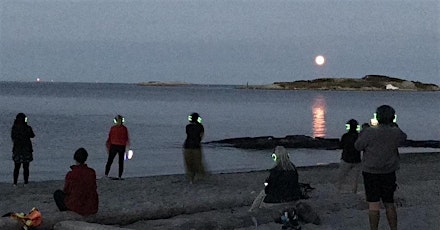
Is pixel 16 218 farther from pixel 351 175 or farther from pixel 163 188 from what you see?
pixel 351 175

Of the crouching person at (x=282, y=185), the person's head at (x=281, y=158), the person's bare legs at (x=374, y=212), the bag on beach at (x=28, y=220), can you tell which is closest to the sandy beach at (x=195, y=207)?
the bag on beach at (x=28, y=220)

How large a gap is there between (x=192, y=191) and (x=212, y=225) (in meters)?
4.90

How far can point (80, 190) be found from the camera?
9672 millimetres

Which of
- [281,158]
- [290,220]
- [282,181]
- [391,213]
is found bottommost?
[290,220]

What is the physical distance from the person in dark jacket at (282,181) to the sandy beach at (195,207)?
1.96ft

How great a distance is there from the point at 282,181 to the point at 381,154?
1.79 m

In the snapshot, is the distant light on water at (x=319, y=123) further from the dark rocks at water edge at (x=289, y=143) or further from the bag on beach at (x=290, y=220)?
the bag on beach at (x=290, y=220)

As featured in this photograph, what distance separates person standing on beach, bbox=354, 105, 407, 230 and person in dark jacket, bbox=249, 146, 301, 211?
1.37 meters

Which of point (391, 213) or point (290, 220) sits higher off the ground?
point (391, 213)

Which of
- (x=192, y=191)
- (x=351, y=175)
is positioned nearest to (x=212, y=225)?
(x=192, y=191)

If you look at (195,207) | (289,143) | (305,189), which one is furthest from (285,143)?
(195,207)

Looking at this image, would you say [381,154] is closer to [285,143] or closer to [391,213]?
[391,213]

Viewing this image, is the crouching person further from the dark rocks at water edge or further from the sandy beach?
the dark rocks at water edge

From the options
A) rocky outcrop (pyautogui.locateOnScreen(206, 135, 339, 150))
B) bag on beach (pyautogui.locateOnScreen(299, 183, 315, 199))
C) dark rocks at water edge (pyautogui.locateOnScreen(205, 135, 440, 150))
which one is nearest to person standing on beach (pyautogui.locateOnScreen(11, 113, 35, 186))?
bag on beach (pyautogui.locateOnScreen(299, 183, 315, 199))
